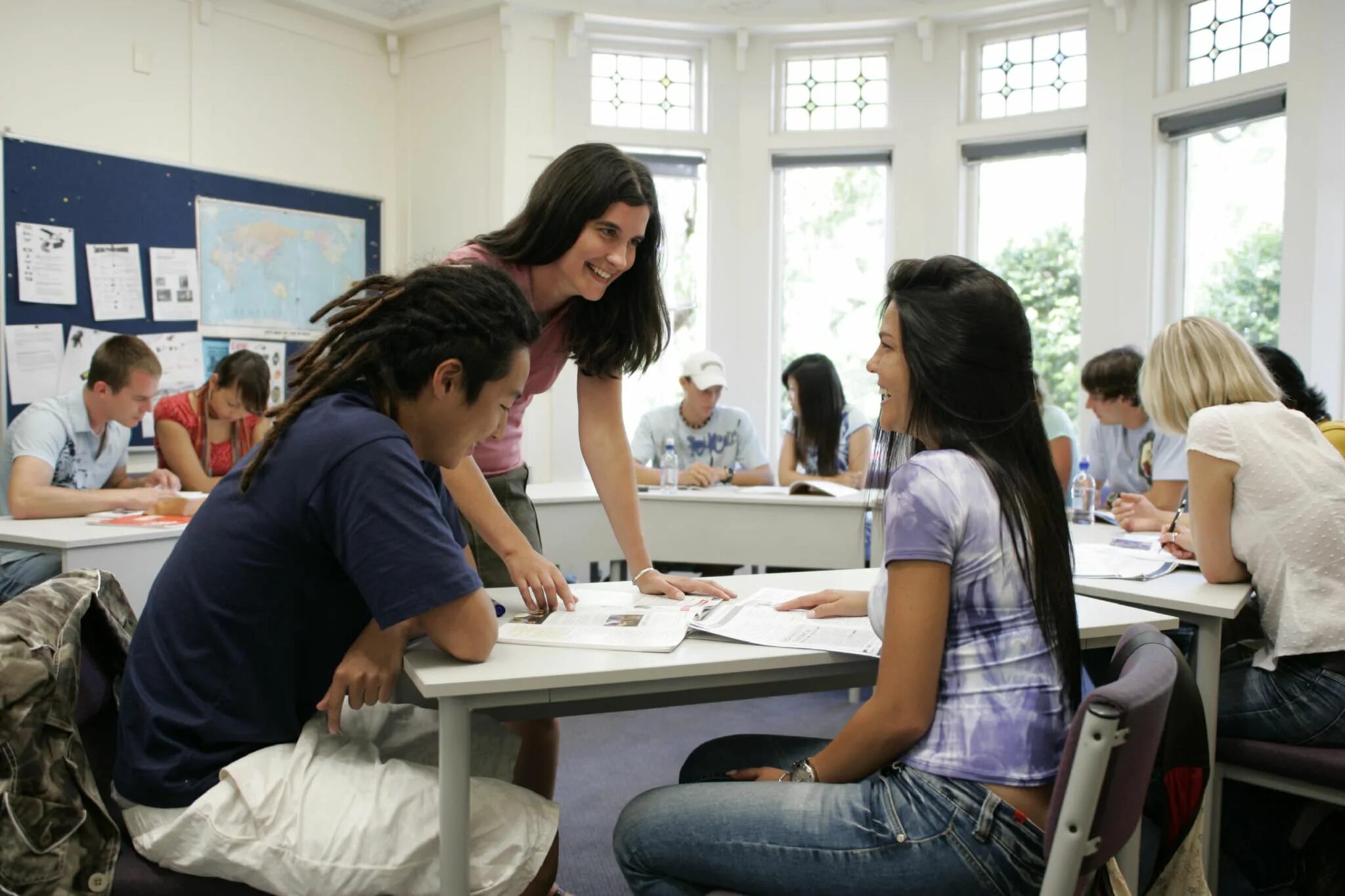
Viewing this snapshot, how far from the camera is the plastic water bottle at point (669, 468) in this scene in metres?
4.21

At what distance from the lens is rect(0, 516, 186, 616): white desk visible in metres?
2.54

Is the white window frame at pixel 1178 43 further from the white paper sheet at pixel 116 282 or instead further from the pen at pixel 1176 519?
the white paper sheet at pixel 116 282

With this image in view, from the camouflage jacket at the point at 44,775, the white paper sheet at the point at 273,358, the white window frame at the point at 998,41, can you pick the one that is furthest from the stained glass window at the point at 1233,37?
the camouflage jacket at the point at 44,775

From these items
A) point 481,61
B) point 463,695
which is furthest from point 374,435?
point 481,61

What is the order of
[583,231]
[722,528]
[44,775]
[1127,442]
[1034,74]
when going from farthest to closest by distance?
1. [1034,74]
2. [1127,442]
3. [722,528]
4. [583,231]
5. [44,775]

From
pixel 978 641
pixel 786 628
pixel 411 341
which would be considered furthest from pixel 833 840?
pixel 411 341

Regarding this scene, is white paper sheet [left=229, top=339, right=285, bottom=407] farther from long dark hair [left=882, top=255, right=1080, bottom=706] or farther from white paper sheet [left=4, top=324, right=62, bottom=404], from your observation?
long dark hair [left=882, top=255, right=1080, bottom=706]

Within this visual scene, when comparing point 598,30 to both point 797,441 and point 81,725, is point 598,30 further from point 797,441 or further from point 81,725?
point 81,725

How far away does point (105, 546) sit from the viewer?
8.47 feet

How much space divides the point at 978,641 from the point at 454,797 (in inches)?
25.7

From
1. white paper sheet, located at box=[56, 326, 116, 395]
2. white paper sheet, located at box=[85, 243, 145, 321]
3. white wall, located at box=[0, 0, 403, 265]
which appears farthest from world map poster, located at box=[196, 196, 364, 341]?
white paper sheet, located at box=[56, 326, 116, 395]

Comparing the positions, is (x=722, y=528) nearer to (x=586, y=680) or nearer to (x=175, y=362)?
(x=586, y=680)

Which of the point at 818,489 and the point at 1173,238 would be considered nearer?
the point at 818,489

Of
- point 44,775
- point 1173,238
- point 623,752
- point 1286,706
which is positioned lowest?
point 623,752
